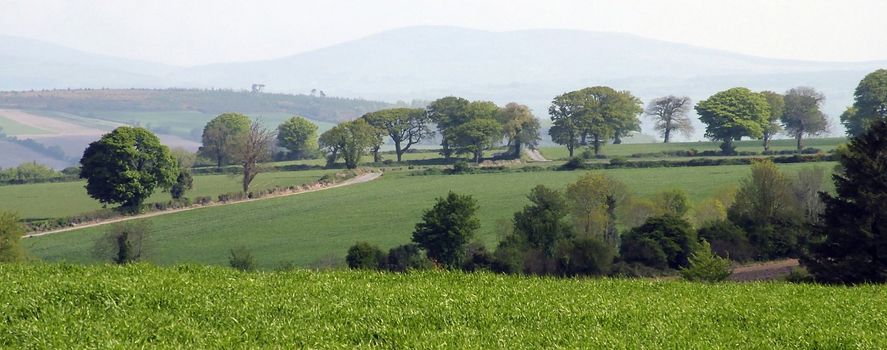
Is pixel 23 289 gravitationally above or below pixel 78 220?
above

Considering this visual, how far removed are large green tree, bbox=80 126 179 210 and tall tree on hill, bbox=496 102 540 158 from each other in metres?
67.6

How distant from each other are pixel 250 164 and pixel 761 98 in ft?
300

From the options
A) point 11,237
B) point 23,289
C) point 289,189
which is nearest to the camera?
point 23,289

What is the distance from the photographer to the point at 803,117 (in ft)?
533

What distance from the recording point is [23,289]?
17.5 m

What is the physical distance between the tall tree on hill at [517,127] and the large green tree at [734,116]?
28.8 meters

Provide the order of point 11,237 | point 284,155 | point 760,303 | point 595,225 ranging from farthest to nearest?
point 284,155
point 595,225
point 11,237
point 760,303

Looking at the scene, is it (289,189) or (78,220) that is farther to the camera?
(289,189)

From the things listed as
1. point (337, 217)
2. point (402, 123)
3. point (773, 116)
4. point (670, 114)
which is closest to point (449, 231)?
point (337, 217)

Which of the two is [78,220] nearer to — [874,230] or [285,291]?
[874,230]

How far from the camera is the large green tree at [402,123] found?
16338 centimetres

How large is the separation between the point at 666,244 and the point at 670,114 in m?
116

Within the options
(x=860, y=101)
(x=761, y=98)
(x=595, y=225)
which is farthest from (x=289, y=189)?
(x=860, y=101)

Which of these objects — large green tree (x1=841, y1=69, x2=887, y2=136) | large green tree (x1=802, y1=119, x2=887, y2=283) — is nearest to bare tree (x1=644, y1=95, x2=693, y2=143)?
large green tree (x1=841, y1=69, x2=887, y2=136)
